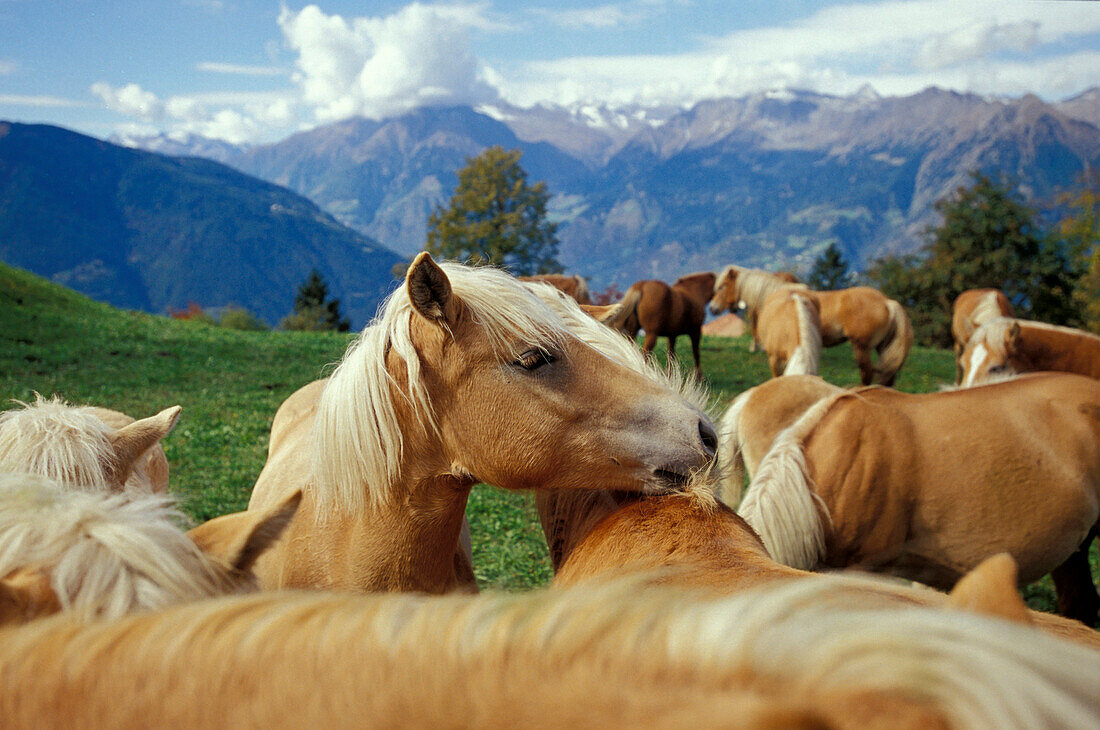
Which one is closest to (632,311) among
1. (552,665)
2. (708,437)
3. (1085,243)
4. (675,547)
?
(708,437)

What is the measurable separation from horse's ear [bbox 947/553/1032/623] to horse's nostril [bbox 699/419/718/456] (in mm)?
1157

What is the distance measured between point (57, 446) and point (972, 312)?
1485 cm

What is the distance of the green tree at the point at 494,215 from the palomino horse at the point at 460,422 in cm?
4098

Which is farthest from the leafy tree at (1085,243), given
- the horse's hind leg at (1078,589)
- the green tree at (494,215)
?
the horse's hind leg at (1078,589)

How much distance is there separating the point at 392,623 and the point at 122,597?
0.68 m

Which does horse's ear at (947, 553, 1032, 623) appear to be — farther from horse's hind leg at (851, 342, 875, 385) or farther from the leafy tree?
the leafy tree

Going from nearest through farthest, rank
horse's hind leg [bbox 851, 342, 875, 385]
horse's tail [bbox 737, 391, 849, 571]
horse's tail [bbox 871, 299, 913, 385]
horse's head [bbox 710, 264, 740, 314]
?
horse's tail [bbox 737, 391, 849, 571] < horse's tail [bbox 871, 299, 913, 385] < horse's hind leg [bbox 851, 342, 875, 385] < horse's head [bbox 710, 264, 740, 314]

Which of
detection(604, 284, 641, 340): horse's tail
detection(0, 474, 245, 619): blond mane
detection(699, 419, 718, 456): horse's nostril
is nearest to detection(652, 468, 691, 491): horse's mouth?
detection(699, 419, 718, 456): horse's nostril

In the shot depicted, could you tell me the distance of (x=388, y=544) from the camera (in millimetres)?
2379

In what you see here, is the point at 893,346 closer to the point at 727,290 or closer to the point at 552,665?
the point at 727,290

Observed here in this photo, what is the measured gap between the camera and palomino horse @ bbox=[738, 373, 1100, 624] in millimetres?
3729

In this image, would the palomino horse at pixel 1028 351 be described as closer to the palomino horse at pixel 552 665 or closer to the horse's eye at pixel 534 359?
the horse's eye at pixel 534 359

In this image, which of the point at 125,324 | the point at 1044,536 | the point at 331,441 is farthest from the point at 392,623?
the point at 125,324

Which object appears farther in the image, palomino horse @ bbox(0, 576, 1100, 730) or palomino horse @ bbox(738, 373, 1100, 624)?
palomino horse @ bbox(738, 373, 1100, 624)
